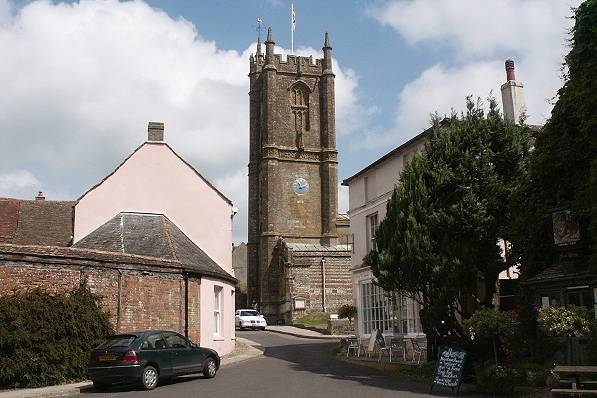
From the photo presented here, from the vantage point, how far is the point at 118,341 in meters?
16.1

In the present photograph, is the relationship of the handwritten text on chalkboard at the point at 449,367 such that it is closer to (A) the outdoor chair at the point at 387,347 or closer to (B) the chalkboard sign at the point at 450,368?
(B) the chalkboard sign at the point at 450,368

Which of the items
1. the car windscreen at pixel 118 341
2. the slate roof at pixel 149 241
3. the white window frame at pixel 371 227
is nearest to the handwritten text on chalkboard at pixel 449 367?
the car windscreen at pixel 118 341

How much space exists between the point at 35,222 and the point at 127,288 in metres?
16.4

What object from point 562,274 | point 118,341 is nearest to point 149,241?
point 118,341

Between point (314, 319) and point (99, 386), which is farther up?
point (314, 319)

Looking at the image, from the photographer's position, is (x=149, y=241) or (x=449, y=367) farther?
(x=149, y=241)

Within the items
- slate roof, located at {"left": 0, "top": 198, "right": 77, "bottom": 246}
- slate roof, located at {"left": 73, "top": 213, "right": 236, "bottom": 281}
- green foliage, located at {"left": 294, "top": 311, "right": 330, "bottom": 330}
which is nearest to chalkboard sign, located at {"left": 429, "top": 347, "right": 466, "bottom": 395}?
slate roof, located at {"left": 73, "top": 213, "right": 236, "bottom": 281}

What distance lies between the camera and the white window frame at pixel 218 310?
24.5 m

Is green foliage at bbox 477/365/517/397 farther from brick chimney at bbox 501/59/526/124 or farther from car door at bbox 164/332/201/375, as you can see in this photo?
brick chimney at bbox 501/59/526/124

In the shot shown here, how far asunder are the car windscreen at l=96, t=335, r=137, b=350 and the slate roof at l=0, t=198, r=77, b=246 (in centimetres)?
1489

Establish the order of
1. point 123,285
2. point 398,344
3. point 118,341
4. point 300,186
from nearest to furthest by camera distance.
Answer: point 118,341 < point 123,285 < point 398,344 < point 300,186

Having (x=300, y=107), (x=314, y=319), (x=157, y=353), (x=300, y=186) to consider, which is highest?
(x=300, y=107)

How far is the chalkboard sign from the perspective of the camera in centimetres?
1374

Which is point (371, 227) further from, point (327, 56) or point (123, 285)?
point (327, 56)
